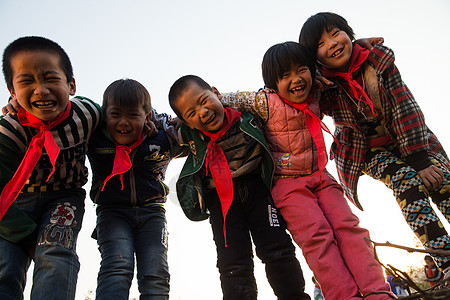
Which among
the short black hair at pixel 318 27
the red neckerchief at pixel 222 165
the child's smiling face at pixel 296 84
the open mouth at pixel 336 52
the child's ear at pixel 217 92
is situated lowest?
the red neckerchief at pixel 222 165

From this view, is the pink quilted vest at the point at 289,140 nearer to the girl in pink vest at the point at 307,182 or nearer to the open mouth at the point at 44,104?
the girl in pink vest at the point at 307,182

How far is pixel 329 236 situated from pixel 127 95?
5.59 ft

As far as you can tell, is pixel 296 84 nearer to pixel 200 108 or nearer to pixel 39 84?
pixel 200 108

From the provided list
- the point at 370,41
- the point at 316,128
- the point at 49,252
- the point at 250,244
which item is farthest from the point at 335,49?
the point at 49,252

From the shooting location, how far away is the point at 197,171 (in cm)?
258

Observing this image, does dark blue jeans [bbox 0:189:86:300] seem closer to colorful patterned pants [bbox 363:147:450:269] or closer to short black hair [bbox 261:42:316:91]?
short black hair [bbox 261:42:316:91]

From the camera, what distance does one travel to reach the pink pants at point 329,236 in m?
2.03

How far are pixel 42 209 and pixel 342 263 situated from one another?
1.94 m

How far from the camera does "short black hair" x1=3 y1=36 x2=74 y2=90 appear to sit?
2.24m

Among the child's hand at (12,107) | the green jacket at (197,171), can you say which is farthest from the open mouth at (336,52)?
the child's hand at (12,107)

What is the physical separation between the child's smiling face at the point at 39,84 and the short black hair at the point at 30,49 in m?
0.04

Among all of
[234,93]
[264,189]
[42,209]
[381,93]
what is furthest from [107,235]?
[381,93]

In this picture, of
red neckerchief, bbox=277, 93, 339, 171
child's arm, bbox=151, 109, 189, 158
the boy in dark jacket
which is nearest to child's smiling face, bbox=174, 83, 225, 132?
the boy in dark jacket

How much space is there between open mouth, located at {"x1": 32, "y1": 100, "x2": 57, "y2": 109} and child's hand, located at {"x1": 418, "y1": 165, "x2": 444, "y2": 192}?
2.45m
